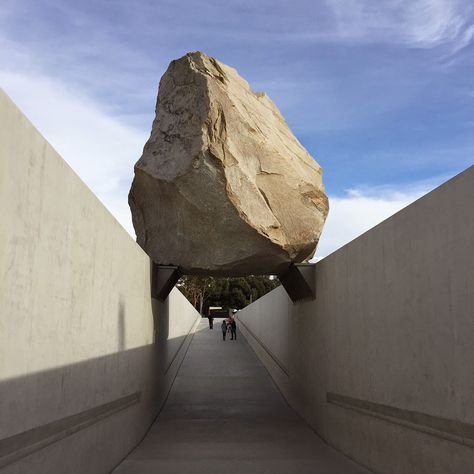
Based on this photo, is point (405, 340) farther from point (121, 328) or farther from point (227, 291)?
point (227, 291)

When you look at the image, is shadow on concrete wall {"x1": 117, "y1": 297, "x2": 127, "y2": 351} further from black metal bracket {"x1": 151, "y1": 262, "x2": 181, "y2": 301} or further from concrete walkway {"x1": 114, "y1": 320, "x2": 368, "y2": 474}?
black metal bracket {"x1": 151, "y1": 262, "x2": 181, "y2": 301}

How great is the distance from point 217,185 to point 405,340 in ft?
13.3

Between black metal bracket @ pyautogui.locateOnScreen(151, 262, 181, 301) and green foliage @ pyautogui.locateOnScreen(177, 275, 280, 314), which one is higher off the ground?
green foliage @ pyautogui.locateOnScreen(177, 275, 280, 314)

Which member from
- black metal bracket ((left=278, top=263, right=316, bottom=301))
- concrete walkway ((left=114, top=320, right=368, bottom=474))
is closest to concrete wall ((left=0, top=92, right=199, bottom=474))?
concrete walkway ((left=114, top=320, right=368, bottom=474))

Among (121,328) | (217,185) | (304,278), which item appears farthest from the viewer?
(304,278)

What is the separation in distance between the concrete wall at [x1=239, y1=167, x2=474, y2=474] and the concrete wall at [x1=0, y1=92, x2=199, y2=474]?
3096 millimetres

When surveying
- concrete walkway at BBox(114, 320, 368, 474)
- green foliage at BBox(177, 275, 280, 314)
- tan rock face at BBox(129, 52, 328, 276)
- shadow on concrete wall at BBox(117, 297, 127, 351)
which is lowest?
concrete walkway at BBox(114, 320, 368, 474)

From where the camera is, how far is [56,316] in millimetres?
4699

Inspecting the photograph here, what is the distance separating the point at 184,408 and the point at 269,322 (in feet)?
19.2

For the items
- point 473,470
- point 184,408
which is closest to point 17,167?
point 473,470

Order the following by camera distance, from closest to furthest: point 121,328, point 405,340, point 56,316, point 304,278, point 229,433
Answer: point 56,316, point 405,340, point 121,328, point 304,278, point 229,433

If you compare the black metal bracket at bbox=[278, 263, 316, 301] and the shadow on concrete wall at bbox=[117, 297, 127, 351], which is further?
the black metal bracket at bbox=[278, 263, 316, 301]

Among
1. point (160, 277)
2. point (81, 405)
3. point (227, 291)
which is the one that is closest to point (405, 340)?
point (81, 405)

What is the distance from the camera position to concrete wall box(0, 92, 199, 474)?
378 cm
